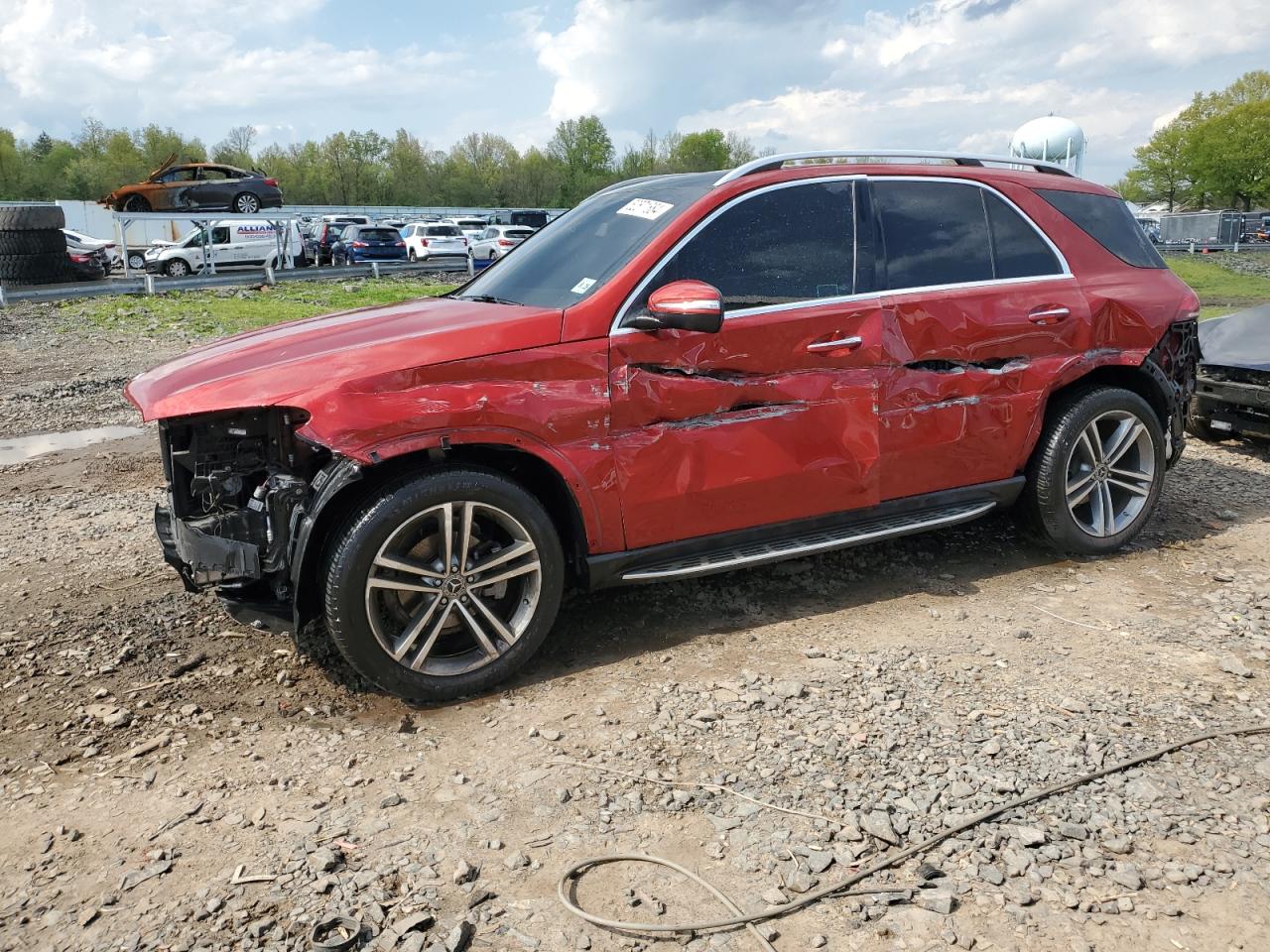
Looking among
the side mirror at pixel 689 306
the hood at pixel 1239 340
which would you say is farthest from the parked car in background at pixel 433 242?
the side mirror at pixel 689 306

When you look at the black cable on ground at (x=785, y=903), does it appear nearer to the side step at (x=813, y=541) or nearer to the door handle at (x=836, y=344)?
the side step at (x=813, y=541)

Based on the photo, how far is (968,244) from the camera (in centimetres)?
470

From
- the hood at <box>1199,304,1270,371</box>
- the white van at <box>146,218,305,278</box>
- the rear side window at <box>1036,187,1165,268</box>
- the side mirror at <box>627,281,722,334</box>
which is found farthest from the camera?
the white van at <box>146,218,305,278</box>

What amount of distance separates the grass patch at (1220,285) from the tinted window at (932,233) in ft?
54.5

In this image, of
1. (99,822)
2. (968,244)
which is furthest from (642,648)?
(968,244)

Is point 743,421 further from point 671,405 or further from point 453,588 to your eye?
point 453,588

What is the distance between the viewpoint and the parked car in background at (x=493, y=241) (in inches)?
1233

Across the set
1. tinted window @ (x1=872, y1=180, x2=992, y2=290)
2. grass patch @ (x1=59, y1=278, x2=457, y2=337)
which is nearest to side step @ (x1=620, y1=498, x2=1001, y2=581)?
tinted window @ (x1=872, y1=180, x2=992, y2=290)

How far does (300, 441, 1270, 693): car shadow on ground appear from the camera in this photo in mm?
4262

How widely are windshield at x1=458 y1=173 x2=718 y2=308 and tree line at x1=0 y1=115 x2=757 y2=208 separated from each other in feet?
217

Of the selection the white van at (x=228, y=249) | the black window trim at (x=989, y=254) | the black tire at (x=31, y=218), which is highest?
the black tire at (x=31, y=218)

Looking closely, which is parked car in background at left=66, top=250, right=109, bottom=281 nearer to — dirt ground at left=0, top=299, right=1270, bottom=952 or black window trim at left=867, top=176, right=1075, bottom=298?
dirt ground at left=0, top=299, right=1270, bottom=952

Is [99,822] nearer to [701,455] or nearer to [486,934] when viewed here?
[486,934]

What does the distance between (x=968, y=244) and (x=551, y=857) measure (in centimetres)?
342
